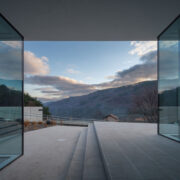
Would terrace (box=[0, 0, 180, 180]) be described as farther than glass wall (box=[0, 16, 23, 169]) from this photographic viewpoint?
No

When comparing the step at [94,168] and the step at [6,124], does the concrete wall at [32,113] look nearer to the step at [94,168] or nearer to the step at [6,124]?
the step at [6,124]

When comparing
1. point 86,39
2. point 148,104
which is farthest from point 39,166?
point 148,104

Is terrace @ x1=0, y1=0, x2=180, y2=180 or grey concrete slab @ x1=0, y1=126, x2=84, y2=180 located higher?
terrace @ x1=0, y1=0, x2=180, y2=180

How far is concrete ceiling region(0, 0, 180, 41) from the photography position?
8.99 ft

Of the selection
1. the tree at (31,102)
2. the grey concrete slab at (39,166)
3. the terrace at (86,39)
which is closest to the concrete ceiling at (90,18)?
the terrace at (86,39)

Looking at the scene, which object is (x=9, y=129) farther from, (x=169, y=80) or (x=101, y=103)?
(x=101, y=103)

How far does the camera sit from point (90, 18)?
320 centimetres

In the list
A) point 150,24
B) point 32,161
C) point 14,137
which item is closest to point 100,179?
point 32,161

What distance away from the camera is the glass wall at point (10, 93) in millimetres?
3020

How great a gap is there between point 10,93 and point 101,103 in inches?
722

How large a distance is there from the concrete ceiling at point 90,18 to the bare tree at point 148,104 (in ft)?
41.2

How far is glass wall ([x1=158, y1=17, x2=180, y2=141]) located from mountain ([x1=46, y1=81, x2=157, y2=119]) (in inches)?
475

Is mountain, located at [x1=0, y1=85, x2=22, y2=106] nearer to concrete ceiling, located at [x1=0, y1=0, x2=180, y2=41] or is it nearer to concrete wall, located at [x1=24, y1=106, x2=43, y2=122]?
Answer: concrete ceiling, located at [x1=0, y1=0, x2=180, y2=41]

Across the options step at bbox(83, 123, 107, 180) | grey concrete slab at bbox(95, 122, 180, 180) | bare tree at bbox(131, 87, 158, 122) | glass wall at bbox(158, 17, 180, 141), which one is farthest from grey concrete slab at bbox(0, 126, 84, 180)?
bare tree at bbox(131, 87, 158, 122)
